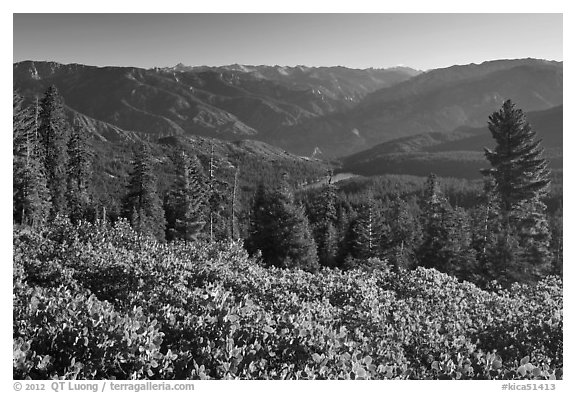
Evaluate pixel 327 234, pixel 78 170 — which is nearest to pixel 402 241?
pixel 327 234

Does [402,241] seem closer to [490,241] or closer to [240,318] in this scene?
[490,241]

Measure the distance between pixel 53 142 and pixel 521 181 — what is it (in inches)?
1726

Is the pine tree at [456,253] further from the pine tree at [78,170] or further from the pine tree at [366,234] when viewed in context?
the pine tree at [78,170]

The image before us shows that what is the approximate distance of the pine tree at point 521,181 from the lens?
1168 inches

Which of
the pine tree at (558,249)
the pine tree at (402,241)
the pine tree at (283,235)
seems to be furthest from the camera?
the pine tree at (402,241)

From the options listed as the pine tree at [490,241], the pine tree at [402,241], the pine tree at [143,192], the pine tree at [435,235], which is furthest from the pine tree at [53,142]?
the pine tree at [490,241]

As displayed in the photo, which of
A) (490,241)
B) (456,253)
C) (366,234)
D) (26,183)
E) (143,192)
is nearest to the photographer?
(26,183)

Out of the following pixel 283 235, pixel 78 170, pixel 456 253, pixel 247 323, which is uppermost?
pixel 78 170

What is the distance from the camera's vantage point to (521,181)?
2966cm

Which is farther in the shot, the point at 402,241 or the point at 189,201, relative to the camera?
the point at 402,241

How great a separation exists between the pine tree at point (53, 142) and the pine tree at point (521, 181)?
40065 millimetres

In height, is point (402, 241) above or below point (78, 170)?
below
